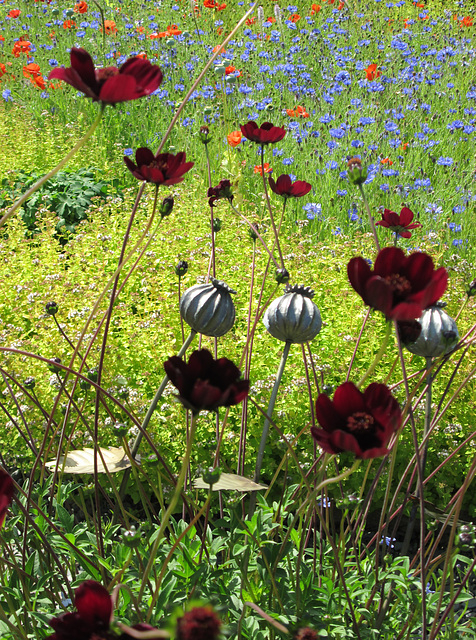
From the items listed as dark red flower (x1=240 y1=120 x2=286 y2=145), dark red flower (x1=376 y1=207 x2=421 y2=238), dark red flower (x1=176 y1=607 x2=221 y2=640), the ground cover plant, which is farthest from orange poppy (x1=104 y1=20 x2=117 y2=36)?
dark red flower (x1=176 y1=607 x2=221 y2=640)

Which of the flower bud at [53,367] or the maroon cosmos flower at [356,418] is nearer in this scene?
the maroon cosmos flower at [356,418]

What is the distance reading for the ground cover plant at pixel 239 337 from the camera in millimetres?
811

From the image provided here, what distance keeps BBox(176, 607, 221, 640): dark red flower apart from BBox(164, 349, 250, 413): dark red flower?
24 centimetres

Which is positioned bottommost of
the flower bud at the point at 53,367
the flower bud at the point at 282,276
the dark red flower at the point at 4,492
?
the dark red flower at the point at 4,492

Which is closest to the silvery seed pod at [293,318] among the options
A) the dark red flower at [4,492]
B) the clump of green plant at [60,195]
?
the dark red flower at [4,492]

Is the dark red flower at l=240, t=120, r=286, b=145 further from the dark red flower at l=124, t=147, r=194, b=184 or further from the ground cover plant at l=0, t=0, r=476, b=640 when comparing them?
the dark red flower at l=124, t=147, r=194, b=184

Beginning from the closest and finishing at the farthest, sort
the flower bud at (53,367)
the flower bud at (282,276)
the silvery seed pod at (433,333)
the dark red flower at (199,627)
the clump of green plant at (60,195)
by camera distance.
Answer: the dark red flower at (199,627)
the flower bud at (53,367)
the silvery seed pod at (433,333)
the flower bud at (282,276)
the clump of green plant at (60,195)

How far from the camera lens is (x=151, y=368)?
2041mm

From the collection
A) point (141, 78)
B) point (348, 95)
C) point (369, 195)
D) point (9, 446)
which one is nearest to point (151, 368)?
point (9, 446)

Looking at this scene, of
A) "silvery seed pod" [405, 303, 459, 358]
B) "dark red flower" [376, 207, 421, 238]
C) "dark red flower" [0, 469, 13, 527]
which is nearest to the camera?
"dark red flower" [0, 469, 13, 527]

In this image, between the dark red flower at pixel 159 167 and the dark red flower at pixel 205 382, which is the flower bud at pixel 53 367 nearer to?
the dark red flower at pixel 205 382

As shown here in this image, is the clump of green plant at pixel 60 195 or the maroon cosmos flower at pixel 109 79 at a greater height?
the clump of green plant at pixel 60 195

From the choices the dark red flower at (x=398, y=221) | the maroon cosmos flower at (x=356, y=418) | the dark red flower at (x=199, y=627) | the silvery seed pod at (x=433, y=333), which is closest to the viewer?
the dark red flower at (x=199, y=627)

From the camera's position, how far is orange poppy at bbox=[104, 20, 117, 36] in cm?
493
